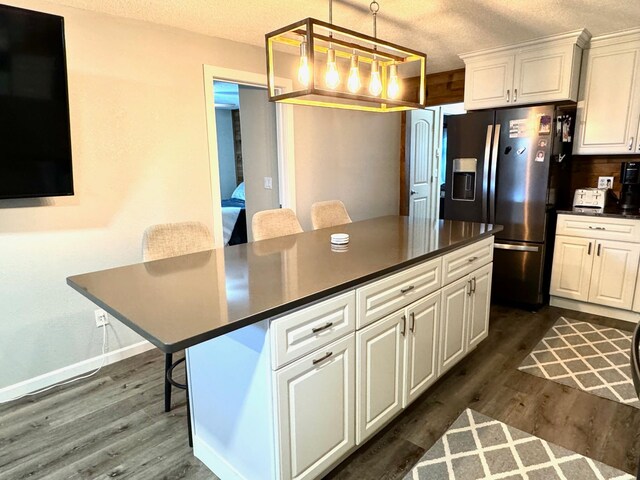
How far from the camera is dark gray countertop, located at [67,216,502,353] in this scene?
1.23 m

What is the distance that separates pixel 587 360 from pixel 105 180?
3.45 meters

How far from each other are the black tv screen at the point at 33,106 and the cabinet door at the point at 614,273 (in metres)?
4.01

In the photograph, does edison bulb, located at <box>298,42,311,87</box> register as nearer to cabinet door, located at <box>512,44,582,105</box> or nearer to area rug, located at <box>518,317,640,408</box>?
area rug, located at <box>518,317,640,408</box>

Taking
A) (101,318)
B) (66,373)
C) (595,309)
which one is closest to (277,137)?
(101,318)

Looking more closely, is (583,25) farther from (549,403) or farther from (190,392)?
(190,392)

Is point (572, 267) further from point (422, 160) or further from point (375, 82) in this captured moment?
point (375, 82)

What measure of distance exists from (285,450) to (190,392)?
62 centimetres

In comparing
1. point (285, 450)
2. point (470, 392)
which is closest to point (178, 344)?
point (285, 450)

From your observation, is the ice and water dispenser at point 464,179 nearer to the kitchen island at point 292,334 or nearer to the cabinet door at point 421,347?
the kitchen island at point 292,334

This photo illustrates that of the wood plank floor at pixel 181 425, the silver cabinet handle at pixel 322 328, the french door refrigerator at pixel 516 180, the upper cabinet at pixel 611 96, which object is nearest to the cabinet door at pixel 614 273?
the french door refrigerator at pixel 516 180

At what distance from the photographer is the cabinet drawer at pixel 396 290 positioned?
1725mm

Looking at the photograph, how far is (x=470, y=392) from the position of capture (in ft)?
7.93

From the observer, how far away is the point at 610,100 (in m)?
3.35

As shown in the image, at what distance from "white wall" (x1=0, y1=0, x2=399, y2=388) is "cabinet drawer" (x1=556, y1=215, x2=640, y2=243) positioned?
3014mm
